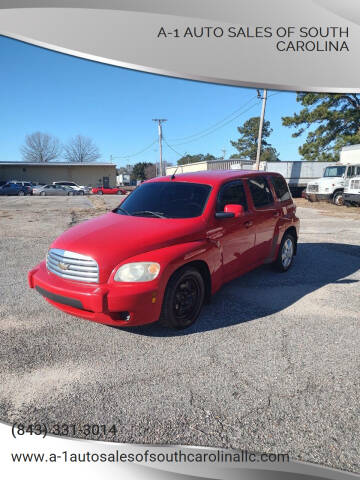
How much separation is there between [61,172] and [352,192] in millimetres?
44954

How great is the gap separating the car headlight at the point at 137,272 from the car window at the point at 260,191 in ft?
7.55

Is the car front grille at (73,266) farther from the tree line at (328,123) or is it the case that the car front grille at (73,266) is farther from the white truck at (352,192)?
the tree line at (328,123)

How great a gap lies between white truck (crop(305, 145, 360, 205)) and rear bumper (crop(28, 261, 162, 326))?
59.6 ft

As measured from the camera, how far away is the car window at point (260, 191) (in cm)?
477

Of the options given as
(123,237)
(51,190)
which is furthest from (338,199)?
(51,190)

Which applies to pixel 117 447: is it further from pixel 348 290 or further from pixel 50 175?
pixel 50 175

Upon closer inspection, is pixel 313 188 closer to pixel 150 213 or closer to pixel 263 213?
pixel 263 213

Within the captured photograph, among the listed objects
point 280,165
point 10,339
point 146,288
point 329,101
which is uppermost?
point 329,101

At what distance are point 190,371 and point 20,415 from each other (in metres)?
1.37

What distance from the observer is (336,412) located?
226cm

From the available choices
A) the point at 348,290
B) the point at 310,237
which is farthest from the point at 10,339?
the point at 310,237

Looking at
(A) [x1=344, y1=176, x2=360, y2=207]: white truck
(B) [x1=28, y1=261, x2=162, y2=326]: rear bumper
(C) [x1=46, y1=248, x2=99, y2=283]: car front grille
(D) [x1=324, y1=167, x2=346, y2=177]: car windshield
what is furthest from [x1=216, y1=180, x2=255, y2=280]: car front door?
(D) [x1=324, y1=167, x2=346, y2=177]: car windshield

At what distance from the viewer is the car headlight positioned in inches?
120

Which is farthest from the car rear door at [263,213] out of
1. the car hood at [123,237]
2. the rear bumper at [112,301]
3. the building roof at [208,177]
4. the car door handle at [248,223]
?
the rear bumper at [112,301]
